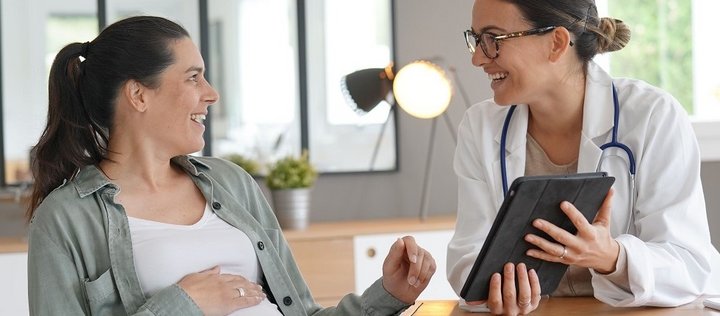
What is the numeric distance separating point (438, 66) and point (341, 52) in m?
0.47

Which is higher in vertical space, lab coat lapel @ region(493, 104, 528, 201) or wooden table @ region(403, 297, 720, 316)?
lab coat lapel @ region(493, 104, 528, 201)

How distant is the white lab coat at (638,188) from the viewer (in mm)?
2043

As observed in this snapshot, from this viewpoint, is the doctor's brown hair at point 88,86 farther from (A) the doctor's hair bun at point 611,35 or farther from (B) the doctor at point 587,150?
(A) the doctor's hair bun at point 611,35

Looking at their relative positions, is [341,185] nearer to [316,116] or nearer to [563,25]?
[316,116]

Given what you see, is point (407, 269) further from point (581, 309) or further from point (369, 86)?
point (369, 86)

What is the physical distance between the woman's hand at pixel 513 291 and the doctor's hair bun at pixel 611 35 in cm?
65

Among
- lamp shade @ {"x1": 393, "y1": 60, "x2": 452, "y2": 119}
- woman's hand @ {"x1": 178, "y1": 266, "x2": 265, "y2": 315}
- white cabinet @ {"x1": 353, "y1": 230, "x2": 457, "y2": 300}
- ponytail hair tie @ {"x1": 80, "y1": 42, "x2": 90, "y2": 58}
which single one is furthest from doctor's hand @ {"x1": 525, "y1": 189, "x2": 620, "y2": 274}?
lamp shade @ {"x1": 393, "y1": 60, "x2": 452, "y2": 119}

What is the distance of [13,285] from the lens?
374cm

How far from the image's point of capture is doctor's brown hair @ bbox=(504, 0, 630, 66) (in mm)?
2279

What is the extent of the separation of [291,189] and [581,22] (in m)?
2.02

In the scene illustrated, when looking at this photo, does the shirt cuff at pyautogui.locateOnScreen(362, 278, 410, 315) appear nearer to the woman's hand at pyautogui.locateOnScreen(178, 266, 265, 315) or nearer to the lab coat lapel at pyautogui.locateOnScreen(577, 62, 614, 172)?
the woman's hand at pyautogui.locateOnScreen(178, 266, 265, 315)

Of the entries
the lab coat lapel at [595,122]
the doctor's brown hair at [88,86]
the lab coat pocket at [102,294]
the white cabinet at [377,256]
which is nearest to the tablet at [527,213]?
the lab coat lapel at [595,122]

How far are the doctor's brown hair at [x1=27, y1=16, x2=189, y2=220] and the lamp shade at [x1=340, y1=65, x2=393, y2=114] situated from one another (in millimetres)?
1970

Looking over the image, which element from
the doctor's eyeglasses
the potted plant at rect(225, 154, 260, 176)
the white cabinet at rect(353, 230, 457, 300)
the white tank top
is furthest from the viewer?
the potted plant at rect(225, 154, 260, 176)
